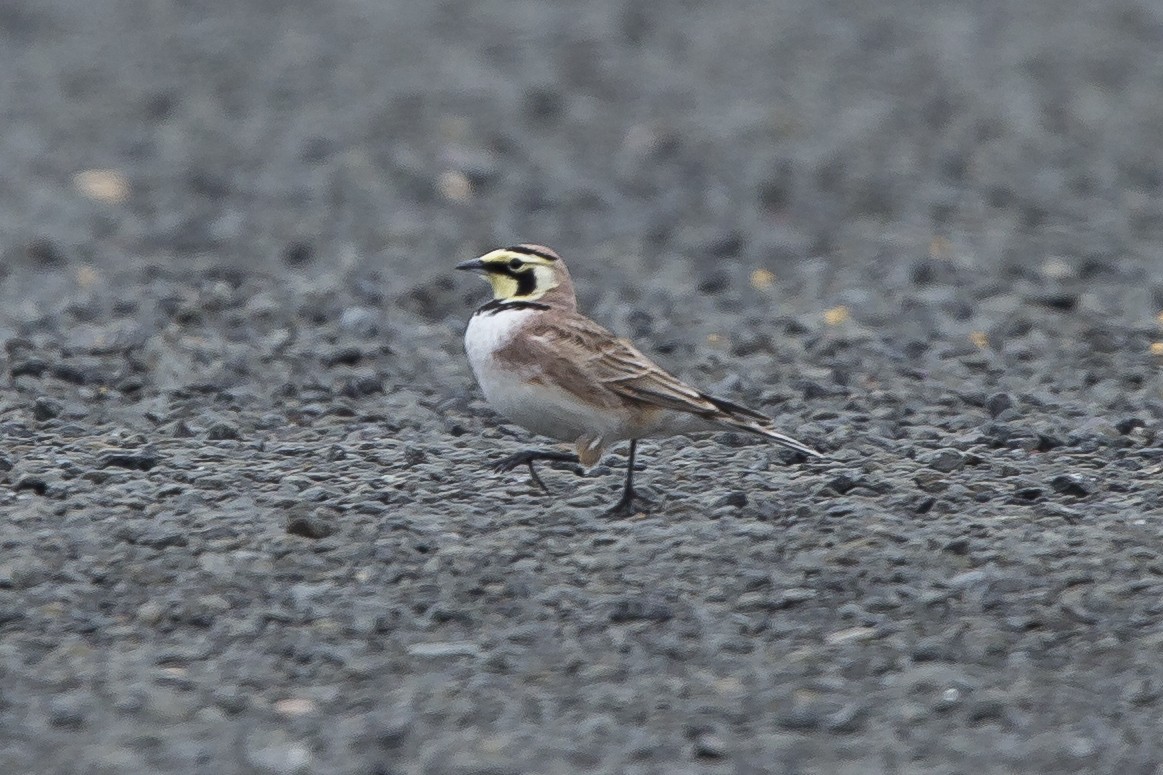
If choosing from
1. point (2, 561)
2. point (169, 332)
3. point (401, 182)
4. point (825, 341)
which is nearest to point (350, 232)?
point (401, 182)

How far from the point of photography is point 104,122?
2036 cm

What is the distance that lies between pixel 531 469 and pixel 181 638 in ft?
6.61

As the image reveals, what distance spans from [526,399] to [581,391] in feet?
0.76

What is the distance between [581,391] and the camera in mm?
8945

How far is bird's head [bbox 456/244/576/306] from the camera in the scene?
9625 mm

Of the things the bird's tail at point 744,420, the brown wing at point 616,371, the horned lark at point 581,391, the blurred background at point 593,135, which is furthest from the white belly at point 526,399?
the blurred background at point 593,135

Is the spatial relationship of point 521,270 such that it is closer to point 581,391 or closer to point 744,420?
point 581,391

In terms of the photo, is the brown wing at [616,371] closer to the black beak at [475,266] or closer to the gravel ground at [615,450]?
the gravel ground at [615,450]

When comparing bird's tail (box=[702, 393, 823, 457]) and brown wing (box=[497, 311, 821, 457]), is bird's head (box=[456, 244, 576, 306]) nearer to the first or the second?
brown wing (box=[497, 311, 821, 457])

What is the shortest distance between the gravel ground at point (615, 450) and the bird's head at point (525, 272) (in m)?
0.84

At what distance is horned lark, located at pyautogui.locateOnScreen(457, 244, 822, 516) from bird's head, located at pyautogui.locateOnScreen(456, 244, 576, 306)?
1.27 ft

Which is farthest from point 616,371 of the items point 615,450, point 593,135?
point 593,135

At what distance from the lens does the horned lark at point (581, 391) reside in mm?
8922

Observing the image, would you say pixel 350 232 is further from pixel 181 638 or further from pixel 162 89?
pixel 181 638
